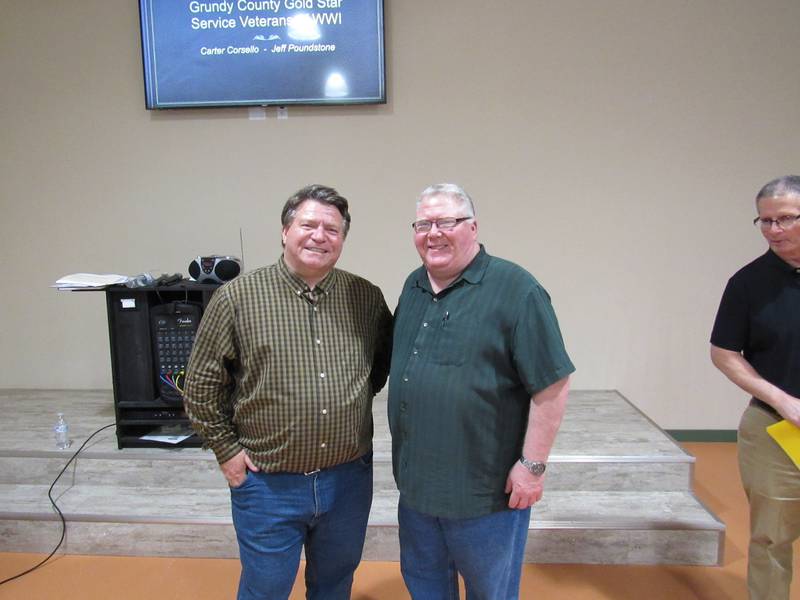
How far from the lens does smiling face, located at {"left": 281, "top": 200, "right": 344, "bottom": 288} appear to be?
138 centimetres

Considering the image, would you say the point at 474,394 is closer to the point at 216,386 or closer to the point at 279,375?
the point at 279,375

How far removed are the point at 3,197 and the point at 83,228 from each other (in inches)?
22.7

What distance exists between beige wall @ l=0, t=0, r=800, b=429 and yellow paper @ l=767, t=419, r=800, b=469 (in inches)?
74.4

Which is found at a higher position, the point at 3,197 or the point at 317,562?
the point at 3,197

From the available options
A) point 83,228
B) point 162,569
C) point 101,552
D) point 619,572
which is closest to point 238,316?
point 162,569

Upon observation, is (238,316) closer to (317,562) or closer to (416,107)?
(317,562)

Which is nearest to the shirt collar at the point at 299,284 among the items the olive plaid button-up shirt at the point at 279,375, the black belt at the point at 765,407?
the olive plaid button-up shirt at the point at 279,375

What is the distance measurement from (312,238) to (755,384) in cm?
140

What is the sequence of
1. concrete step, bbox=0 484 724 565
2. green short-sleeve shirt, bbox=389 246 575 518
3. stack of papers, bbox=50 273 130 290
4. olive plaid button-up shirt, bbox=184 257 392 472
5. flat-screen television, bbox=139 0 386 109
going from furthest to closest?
flat-screen television, bbox=139 0 386 109
stack of papers, bbox=50 273 130 290
concrete step, bbox=0 484 724 565
olive plaid button-up shirt, bbox=184 257 392 472
green short-sleeve shirt, bbox=389 246 575 518

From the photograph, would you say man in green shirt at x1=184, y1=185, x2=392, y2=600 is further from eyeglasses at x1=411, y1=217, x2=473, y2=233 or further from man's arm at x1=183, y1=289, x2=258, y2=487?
eyeglasses at x1=411, y1=217, x2=473, y2=233

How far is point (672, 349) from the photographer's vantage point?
3.35m

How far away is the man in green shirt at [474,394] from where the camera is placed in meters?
1.27

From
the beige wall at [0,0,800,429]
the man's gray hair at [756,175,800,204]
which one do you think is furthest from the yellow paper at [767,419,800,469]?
the beige wall at [0,0,800,429]

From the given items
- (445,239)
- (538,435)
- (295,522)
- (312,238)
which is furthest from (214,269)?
(538,435)
